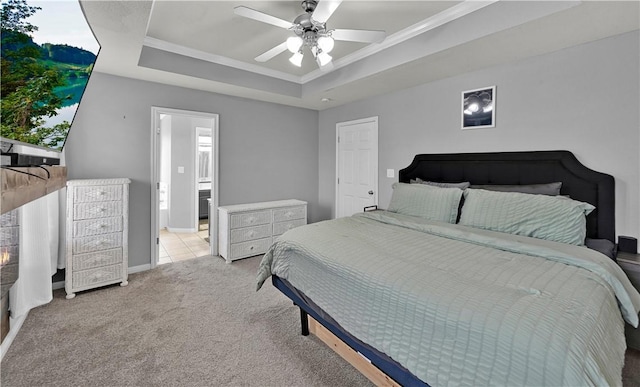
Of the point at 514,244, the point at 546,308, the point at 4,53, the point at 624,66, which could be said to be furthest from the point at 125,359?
the point at 624,66

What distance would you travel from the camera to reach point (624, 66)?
216cm

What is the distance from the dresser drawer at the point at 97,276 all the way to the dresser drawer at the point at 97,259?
0.04 m

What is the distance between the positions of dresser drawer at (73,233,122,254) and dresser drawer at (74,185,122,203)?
365 millimetres

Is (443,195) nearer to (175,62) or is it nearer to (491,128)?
(491,128)

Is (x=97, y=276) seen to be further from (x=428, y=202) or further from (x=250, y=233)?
(x=428, y=202)

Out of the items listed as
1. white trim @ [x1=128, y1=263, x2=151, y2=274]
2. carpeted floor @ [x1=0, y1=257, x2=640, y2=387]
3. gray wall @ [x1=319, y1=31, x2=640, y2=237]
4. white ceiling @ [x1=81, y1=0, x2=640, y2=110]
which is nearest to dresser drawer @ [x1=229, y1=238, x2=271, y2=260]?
carpeted floor @ [x1=0, y1=257, x2=640, y2=387]

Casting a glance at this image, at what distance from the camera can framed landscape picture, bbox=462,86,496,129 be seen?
2.87 metres

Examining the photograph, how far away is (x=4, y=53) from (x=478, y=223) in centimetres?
292

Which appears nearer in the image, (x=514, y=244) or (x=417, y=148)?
(x=514, y=244)

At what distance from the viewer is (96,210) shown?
8.93 feet

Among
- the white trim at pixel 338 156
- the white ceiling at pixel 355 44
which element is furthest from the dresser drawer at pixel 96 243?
the white trim at pixel 338 156

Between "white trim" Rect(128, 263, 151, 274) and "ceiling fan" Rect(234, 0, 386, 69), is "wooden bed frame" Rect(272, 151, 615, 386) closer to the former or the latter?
"ceiling fan" Rect(234, 0, 386, 69)

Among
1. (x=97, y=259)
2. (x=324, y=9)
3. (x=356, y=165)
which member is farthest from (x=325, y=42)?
(x=97, y=259)

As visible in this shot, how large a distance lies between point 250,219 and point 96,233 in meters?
1.62
